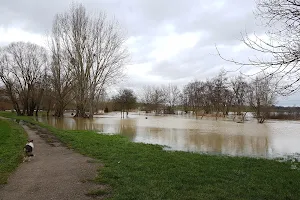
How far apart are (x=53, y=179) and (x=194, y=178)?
3417 mm

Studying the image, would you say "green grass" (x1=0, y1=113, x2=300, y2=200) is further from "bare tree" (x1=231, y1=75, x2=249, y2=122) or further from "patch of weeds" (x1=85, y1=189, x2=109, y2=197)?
"bare tree" (x1=231, y1=75, x2=249, y2=122)

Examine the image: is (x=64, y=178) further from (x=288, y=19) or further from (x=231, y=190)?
(x=288, y=19)

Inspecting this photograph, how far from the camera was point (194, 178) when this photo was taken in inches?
264

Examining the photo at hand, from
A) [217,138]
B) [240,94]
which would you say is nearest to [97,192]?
[217,138]

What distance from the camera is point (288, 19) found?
6.43 meters

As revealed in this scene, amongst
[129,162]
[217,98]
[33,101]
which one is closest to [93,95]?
[33,101]

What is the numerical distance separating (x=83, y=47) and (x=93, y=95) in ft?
24.5

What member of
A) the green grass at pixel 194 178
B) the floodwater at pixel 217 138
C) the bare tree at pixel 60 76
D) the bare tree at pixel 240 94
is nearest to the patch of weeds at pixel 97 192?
the green grass at pixel 194 178

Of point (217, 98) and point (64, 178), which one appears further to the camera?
point (217, 98)

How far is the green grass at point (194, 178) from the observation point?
18.1ft

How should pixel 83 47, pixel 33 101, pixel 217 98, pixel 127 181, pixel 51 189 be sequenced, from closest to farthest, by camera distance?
1. pixel 51 189
2. pixel 127 181
3. pixel 83 47
4. pixel 33 101
5. pixel 217 98

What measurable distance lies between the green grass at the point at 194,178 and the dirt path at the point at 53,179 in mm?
421

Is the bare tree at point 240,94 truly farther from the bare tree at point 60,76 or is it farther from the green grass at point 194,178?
the green grass at point 194,178

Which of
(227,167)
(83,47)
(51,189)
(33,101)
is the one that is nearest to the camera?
(51,189)
